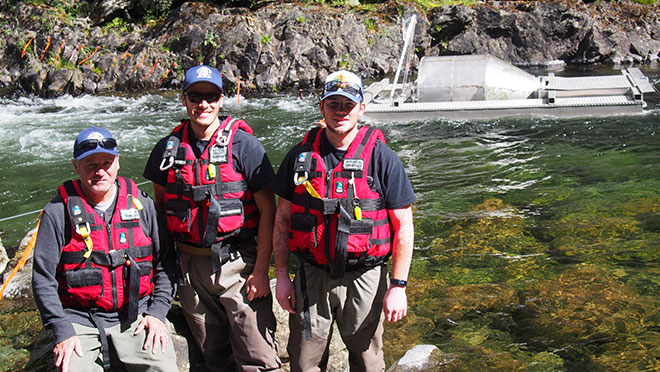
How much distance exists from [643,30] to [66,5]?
839 inches

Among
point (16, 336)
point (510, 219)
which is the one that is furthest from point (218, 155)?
point (510, 219)

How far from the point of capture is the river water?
490 centimetres

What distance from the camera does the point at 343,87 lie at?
3.18 m

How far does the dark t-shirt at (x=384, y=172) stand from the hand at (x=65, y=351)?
1.31 meters

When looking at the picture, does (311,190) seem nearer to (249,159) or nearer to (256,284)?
(249,159)

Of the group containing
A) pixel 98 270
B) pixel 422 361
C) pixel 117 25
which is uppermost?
pixel 117 25

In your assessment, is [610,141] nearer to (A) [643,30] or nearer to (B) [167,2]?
(A) [643,30]

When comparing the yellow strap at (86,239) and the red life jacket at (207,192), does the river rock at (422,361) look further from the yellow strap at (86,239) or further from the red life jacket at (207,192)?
the yellow strap at (86,239)

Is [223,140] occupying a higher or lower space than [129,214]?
higher

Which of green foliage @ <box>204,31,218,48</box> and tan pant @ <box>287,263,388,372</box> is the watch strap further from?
green foliage @ <box>204,31,218,48</box>

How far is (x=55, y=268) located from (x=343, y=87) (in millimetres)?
1775

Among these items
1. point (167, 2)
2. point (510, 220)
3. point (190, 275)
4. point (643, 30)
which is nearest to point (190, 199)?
point (190, 275)

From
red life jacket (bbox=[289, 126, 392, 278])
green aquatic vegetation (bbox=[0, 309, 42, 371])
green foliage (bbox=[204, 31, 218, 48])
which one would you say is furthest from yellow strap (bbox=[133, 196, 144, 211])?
green foliage (bbox=[204, 31, 218, 48])

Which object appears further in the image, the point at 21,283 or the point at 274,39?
the point at 274,39
